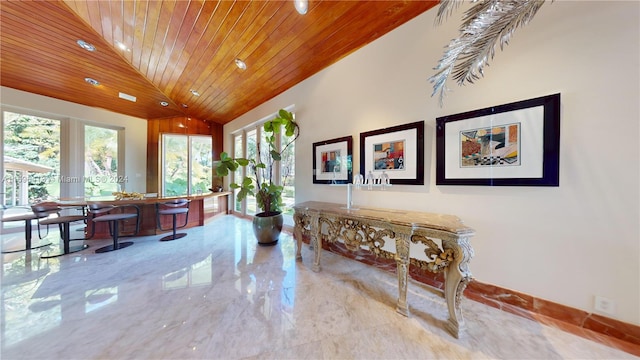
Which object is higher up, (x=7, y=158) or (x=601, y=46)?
(x=601, y=46)

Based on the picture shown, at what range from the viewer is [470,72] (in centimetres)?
166

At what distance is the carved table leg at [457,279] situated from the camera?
148cm

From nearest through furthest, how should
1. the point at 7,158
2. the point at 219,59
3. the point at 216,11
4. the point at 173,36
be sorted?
the point at 216,11 < the point at 173,36 < the point at 219,59 < the point at 7,158

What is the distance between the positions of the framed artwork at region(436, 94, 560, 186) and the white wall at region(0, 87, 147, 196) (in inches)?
322

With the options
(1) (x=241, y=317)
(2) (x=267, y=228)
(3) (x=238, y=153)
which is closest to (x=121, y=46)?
(3) (x=238, y=153)

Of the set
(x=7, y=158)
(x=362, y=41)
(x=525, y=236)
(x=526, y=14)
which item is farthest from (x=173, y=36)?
(x=7, y=158)

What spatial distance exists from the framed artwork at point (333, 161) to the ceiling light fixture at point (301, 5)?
1589 mm

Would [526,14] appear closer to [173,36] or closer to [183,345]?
[183,345]

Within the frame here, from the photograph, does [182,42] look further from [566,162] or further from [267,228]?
[566,162]

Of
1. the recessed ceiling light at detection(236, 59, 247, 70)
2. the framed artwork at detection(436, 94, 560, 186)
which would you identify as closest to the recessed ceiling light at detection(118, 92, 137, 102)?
the recessed ceiling light at detection(236, 59, 247, 70)

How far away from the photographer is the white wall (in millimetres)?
4383

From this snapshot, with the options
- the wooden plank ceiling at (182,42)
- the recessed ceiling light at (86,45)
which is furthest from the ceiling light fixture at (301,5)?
the recessed ceiling light at (86,45)

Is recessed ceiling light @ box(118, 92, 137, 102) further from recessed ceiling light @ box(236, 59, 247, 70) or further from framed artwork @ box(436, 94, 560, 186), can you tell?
framed artwork @ box(436, 94, 560, 186)

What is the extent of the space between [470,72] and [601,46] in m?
0.83
